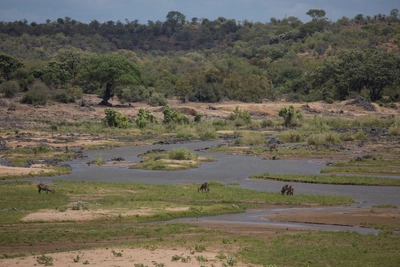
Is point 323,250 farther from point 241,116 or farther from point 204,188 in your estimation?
point 241,116

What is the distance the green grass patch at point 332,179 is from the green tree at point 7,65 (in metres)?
59.8

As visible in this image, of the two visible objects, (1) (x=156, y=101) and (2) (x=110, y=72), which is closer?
A: (2) (x=110, y=72)

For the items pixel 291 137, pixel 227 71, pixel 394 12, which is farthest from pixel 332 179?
pixel 394 12

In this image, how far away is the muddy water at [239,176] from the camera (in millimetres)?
29781

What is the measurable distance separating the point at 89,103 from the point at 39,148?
3443 cm

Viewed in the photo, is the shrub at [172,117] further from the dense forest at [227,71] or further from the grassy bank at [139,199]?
the grassy bank at [139,199]

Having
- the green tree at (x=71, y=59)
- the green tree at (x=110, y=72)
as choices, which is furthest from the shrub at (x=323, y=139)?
the green tree at (x=71, y=59)

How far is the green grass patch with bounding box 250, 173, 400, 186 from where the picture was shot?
35.1m

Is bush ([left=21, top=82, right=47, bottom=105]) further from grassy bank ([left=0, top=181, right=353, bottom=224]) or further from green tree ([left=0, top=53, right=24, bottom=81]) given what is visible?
grassy bank ([left=0, top=181, right=353, bottom=224])

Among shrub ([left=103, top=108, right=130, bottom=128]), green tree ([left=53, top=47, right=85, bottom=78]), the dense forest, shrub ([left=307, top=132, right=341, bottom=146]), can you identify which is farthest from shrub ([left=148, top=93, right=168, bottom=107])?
shrub ([left=307, top=132, right=341, bottom=146])

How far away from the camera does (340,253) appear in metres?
17.9

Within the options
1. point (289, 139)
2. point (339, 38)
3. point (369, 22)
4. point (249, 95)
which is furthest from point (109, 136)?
point (369, 22)

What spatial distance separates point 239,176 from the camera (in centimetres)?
3888

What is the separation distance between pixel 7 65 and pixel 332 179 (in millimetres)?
63753
